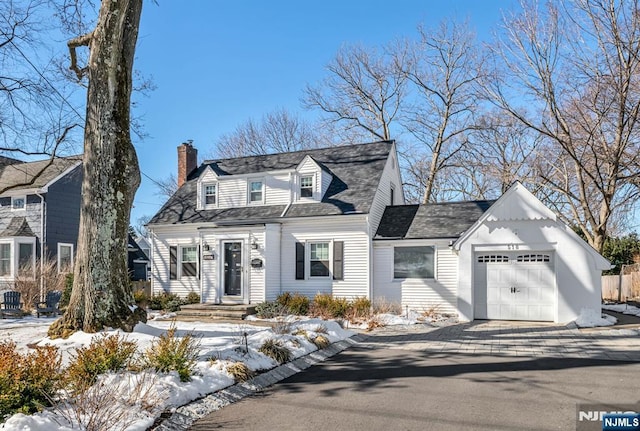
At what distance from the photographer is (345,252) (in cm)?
1808

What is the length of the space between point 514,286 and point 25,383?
46.6 ft

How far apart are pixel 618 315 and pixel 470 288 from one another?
594cm

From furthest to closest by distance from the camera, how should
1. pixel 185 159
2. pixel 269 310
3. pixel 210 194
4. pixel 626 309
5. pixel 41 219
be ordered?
1. pixel 185 159
2. pixel 41 219
3. pixel 210 194
4. pixel 626 309
5. pixel 269 310

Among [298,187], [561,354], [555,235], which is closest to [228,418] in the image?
[561,354]

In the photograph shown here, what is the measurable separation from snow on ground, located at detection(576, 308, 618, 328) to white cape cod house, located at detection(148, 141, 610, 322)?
27 centimetres

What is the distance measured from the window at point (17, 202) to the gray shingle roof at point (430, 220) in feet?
61.1

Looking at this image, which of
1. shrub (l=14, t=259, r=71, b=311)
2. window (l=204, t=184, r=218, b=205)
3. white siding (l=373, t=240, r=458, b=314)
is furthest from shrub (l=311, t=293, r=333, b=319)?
shrub (l=14, t=259, r=71, b=311)

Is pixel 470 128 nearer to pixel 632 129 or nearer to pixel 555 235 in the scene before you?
pixel 632 129

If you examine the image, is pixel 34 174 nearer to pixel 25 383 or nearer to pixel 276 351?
pixel 276 351

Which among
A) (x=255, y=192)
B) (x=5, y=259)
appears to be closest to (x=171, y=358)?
(x=255, y=192)

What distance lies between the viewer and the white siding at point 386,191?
18.5 m

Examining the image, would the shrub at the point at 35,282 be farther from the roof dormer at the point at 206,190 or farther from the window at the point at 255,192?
the window at the point at 255,192

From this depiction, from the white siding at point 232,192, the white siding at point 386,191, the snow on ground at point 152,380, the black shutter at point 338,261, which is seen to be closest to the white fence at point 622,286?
the white siding at point 386,191

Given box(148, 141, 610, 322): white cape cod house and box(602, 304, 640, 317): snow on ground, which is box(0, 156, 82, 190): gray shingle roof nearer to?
box(148, 141, 610, 322): white cape cod house
